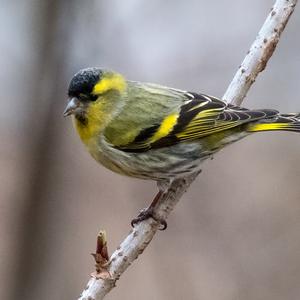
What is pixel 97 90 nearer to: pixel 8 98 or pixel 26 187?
pixel 26 187

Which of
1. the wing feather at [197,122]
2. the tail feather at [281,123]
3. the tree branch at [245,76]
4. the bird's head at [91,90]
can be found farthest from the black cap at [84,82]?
the tail feather at [281,123]

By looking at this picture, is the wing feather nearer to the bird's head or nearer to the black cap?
the bird's head

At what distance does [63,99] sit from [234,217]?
7.45 feet

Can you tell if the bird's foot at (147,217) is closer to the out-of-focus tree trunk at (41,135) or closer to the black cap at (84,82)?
the black cap at (84,82)

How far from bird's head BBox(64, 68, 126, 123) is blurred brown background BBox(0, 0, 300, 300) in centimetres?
128

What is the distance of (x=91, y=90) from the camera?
5.01m

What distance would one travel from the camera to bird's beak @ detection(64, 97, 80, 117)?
4.88 meters

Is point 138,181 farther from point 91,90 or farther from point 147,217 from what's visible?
point 147,217

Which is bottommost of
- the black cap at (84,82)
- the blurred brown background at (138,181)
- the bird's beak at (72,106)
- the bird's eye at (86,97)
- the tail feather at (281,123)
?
the blurred brown background at (138,181)

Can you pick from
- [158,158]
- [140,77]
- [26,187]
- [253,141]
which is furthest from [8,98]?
[158,158]

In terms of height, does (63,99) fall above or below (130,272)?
above

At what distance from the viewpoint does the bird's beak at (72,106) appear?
16.0 ft

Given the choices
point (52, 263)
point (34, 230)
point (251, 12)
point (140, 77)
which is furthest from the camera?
point (251, 12)

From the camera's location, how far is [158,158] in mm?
5223
